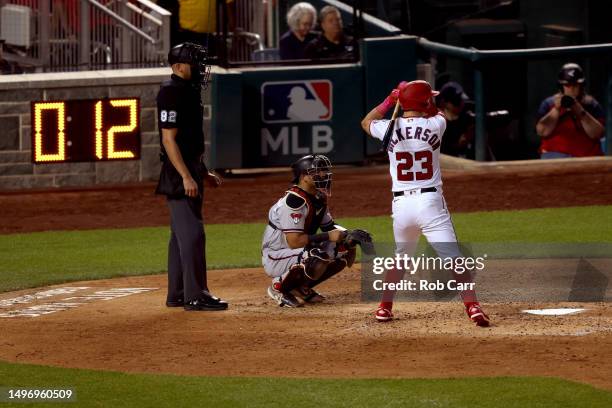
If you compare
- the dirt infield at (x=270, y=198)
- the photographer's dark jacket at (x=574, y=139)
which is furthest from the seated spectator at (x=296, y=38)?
the photographer's dark jacket at (x=574, y=139)

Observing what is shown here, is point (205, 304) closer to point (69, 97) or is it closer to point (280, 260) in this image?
point (280, 260)

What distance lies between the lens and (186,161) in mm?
10266

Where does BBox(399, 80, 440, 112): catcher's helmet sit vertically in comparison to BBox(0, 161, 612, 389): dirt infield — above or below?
above

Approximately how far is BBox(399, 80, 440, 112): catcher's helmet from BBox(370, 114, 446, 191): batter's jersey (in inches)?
3.9

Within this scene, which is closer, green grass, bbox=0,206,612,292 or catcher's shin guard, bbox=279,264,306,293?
catcher's shin guard, bbox=279,264,306,293

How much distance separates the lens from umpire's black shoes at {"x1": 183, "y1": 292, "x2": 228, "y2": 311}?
10375 millimetres

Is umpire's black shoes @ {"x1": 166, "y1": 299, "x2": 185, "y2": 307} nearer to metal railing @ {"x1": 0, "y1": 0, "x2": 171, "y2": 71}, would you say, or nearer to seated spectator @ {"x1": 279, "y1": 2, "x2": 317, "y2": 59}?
metal railing @ {"x1": 0, "y1": 0, "x2": 171, "y2": 71}

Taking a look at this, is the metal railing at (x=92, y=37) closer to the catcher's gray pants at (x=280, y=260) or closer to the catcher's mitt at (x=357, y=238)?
the catcher's gray pants at (x=280, y=260)

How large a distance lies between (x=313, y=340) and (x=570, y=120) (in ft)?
30.0

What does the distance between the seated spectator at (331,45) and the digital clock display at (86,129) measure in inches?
102

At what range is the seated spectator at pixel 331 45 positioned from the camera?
61.9 ft

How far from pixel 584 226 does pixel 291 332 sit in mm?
5722

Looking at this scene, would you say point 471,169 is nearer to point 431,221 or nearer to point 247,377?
point 431,221

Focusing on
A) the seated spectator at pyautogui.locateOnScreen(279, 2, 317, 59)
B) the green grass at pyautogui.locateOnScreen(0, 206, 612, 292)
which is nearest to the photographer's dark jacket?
the green grass at pyautogui.locateOnScreen(0, 206, 612, 292)
